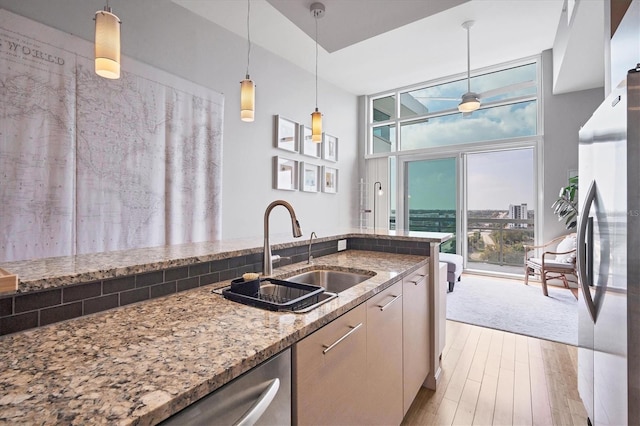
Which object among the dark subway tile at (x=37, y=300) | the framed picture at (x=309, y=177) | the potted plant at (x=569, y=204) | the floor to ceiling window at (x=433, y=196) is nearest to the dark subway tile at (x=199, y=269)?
the dark subway tile at (x=37, y=300)

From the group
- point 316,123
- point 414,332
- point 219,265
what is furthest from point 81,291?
point 316,123

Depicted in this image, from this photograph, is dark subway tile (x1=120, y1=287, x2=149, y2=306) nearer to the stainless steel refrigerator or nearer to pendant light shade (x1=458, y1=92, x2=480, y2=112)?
the stainless steel refrigerator

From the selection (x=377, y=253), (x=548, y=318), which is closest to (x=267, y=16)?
(x=377, y=253)

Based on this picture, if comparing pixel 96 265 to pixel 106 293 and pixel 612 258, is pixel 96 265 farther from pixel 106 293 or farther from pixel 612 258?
pixel 612 258

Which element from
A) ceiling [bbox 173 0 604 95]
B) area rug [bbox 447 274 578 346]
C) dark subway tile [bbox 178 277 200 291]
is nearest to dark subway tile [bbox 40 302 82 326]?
dark subway tile [bbox 178 277 200 291]

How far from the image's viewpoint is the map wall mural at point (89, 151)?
7.11 feet

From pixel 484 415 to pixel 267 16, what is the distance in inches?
163

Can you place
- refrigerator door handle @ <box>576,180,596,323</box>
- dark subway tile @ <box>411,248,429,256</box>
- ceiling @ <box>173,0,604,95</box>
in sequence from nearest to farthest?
refrigerator door handle @ <box>576,180,596,323</box> < dark subway tile @ <box>411,248,429,256</box> < ceiling @ <box>173,0,604,95</box>

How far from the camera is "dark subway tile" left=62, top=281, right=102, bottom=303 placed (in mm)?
947

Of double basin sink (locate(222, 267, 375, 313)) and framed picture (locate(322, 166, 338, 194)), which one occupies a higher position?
framed picture (locate(322, 166, 338, 194))

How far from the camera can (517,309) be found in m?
3.61

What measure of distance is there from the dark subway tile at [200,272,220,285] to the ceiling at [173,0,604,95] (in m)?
2.07

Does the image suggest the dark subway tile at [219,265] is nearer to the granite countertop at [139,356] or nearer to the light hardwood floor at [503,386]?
the granite countertop at [139,356]

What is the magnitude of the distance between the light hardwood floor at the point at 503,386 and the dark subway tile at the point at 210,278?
4.56ft
